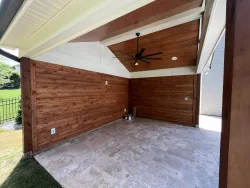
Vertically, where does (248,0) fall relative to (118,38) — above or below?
below

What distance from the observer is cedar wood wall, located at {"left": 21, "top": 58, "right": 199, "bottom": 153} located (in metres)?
2.61

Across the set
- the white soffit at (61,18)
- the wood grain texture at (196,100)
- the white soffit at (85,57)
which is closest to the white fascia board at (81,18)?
the white soffit at (61,18)

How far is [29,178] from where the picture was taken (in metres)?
1.97

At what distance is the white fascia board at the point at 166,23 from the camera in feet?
8.08

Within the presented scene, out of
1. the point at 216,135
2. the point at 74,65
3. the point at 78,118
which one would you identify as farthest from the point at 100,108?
the point at 216,135

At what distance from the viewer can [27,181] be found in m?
1.91

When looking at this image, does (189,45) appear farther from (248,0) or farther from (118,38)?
(248,0)

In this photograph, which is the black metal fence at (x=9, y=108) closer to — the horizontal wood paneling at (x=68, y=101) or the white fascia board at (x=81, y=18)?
the horizontal wood paneling at (x=68, y=101)

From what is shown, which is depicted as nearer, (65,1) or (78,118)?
(65,1)

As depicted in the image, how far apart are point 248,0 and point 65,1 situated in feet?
4.67

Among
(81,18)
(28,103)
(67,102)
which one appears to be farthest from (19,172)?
(81,18)

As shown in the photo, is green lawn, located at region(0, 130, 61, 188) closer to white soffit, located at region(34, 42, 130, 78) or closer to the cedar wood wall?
the cedar wood wall

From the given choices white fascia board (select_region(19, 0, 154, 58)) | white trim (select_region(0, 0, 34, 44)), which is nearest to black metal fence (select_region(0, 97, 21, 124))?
white trim (select_region(0, 0, 34, 44))

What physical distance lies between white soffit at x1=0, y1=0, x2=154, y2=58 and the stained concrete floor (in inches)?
88.9
